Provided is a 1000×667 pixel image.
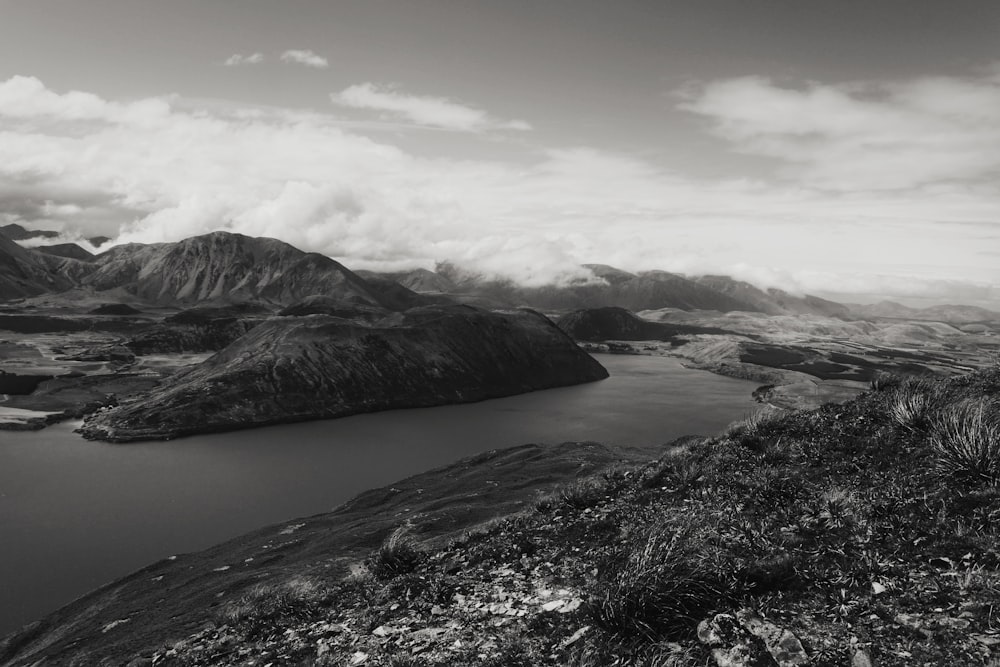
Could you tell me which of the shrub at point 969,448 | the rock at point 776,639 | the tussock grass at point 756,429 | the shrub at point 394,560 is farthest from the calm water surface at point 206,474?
the rock at point 776,639

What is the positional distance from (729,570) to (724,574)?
20 cm

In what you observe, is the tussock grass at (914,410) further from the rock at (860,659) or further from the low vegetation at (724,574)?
the rock at (860,659)

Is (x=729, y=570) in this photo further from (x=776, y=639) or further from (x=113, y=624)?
(x=113, y=624)

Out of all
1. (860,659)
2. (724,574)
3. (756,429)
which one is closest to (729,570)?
(724,574)

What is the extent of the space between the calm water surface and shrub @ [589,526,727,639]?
2828 cm

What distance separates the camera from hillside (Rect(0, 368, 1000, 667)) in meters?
6.09

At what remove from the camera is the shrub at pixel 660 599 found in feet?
21.6

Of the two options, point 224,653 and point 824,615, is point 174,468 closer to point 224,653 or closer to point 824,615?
point 224,653

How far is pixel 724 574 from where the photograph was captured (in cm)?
700

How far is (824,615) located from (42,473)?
338 ft

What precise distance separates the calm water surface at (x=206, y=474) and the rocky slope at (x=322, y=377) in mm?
7526

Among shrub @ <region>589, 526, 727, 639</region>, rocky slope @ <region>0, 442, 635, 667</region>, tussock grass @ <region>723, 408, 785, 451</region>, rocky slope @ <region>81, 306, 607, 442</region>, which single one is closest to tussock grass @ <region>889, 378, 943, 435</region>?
tussock grass @ <region>723, 408, 785, 451</region>

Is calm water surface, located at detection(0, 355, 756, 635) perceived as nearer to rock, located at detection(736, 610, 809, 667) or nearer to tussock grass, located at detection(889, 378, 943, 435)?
tussock grass, located at detection(889, 378, 943, 435)

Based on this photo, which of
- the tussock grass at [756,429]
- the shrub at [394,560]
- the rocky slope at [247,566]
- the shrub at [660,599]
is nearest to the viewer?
the shrub at [660,599]
